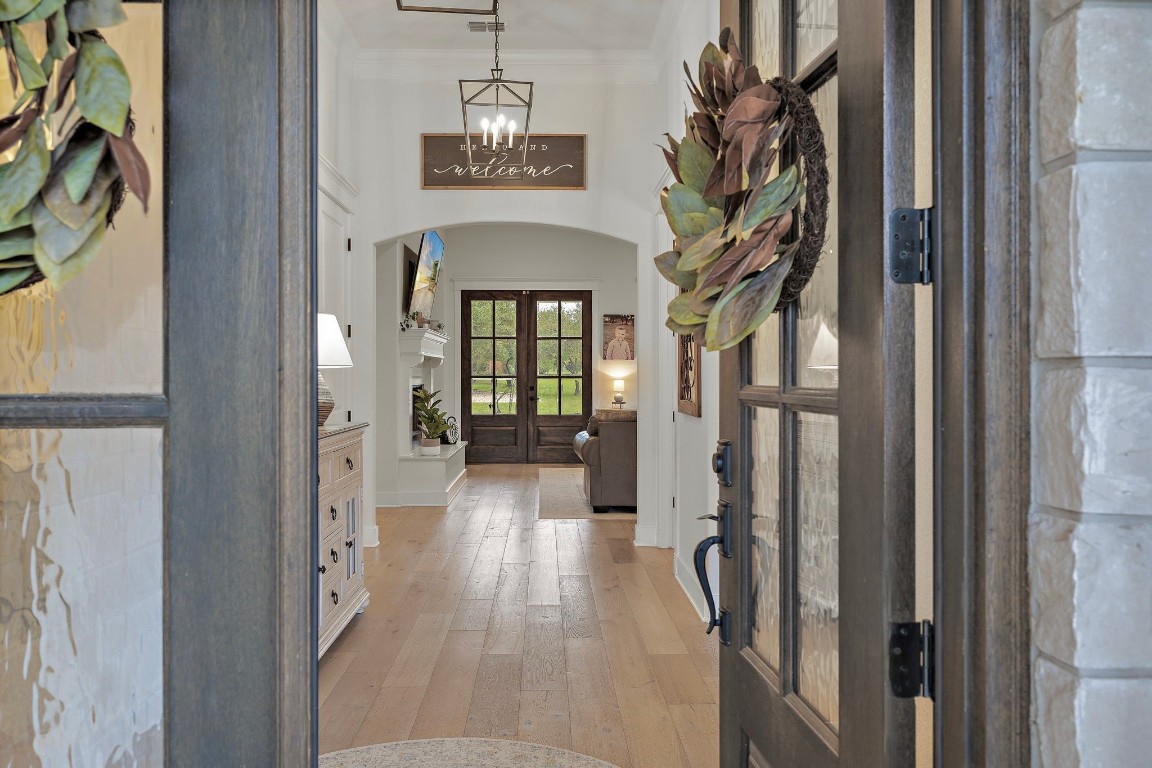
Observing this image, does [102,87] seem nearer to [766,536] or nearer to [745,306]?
[745,306]

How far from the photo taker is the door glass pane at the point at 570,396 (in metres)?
11.6

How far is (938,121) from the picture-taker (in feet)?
3.28

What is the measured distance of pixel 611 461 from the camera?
7402mm

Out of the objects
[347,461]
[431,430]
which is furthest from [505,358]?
[347,461]

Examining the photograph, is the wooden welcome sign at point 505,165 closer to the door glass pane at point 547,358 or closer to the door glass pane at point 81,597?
the door glass pane at point 81,597

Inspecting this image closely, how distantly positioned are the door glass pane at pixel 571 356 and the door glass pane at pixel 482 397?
103cm

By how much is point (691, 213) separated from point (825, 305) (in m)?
0.25

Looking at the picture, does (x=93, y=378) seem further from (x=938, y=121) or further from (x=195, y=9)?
(x=938, y=121)

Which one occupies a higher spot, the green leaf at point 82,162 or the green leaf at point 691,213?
the green leaf at point 691,213

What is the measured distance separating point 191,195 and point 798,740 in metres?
1.09

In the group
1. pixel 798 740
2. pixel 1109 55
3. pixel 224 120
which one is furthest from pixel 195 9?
pixel 798 740

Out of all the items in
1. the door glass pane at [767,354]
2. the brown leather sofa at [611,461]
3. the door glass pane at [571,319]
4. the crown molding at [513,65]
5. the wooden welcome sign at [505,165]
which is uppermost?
the crown molding at [513,65]

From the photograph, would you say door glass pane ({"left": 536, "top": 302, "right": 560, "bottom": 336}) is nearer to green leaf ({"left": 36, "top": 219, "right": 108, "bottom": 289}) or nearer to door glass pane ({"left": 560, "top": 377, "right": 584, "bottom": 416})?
door glass pane ({"left": 560, "top": 377, "right": 584, "bottom": 416})

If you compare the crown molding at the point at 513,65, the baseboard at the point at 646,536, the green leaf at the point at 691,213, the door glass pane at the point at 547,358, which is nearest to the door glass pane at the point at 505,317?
the door glass pane at the point at 547,358
